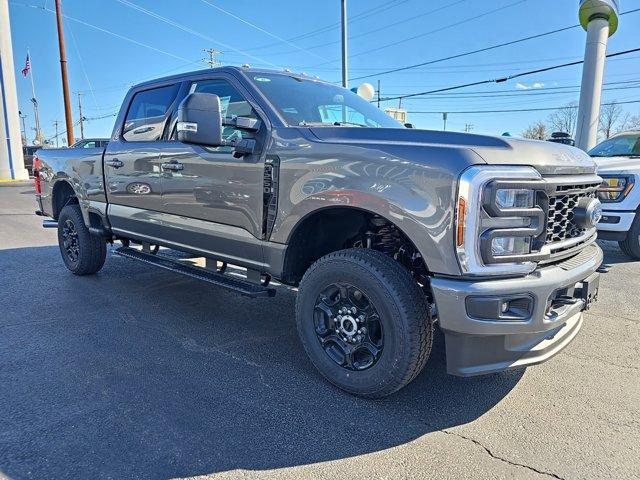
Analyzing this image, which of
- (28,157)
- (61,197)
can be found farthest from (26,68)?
(61,197)

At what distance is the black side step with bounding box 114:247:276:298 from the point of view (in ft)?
11.0

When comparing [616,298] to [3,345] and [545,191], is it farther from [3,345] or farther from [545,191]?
[3,345]

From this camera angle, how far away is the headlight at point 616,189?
609cm

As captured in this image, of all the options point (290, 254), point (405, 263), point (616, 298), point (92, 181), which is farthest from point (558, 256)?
point (92, 181)

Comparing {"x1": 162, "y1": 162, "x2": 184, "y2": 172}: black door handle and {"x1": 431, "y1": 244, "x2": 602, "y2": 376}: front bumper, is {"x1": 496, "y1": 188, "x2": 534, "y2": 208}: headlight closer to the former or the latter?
{"x1": 431, "y1": 244, "x2": 602, "y2": 376}: front bumper

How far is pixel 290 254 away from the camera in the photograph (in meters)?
3.23

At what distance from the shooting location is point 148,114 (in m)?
4.62

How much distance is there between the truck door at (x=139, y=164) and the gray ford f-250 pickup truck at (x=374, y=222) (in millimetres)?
51

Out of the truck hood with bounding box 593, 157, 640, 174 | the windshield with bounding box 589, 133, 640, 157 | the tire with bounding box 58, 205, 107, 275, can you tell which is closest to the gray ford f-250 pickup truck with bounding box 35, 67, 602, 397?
the tire with bounding box 58, 205, 107, 275

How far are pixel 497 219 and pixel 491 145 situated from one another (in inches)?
16.5

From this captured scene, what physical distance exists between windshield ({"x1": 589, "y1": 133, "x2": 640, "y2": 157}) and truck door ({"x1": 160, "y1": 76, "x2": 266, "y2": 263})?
21.1 ft

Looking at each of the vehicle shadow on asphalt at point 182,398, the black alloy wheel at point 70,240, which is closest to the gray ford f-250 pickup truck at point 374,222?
the vehicle shadow on asphalt at point 182,398

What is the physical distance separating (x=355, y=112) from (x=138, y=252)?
8.85ft

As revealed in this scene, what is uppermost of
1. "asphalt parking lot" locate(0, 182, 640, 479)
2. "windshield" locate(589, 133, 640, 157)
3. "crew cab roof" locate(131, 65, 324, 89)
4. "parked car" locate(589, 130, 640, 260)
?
"crew cab roof" locate(131, 65, 324, 89)
